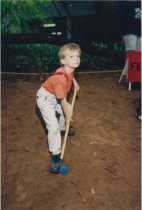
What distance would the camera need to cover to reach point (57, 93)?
4.39 metres

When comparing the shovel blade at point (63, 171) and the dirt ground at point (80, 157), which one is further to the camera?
the shovel blade at point (63, 171)

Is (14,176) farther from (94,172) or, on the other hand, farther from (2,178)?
(94,172)

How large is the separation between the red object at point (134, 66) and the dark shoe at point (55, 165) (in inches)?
135

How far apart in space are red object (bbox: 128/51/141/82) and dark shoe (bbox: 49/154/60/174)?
3422 mm

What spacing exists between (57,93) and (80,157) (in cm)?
116

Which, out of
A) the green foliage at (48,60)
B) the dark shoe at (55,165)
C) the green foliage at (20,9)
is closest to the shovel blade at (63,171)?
the dark shoe at (55,165)

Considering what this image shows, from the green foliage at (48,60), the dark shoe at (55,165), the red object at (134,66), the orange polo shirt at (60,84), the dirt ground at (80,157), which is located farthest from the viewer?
the green foliage at (48,60)

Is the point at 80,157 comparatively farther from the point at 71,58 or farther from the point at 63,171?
the point at 71,58

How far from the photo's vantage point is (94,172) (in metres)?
4.68

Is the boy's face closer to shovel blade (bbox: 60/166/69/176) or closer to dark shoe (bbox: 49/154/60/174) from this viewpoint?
dark shoe (bbox: 49/154/60/174)

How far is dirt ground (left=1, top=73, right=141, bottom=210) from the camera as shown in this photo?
421 centimetres

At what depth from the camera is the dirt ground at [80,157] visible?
4211 millimetres

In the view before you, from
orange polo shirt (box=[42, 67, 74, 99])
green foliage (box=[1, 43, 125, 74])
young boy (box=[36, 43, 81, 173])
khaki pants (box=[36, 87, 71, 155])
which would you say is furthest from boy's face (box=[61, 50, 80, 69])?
green foliage (box=[1, 43, 125, 74])

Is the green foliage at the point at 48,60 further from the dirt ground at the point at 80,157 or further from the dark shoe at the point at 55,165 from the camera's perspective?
the dark shoe at the point at 55,165
